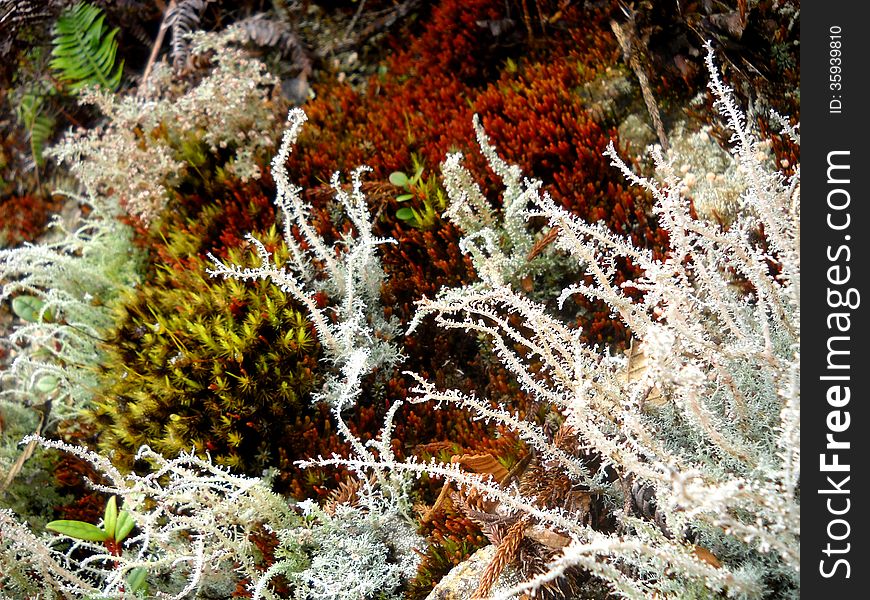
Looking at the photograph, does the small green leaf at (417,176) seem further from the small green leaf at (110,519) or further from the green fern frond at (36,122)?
the green fern frond at (36,122)

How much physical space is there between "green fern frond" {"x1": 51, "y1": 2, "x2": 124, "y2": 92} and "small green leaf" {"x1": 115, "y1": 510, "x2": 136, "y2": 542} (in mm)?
3243

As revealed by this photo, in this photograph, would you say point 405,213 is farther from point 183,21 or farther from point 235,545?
point 183,21

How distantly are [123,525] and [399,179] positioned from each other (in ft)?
7.27

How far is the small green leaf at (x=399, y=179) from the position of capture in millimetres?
3805

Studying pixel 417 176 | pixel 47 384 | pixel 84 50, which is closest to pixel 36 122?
pixel 84 50

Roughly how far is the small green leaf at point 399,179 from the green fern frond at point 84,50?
2.51m

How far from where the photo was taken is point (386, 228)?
3881 millimetres

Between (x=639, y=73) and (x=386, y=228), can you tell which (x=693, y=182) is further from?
(x=386, y=228)

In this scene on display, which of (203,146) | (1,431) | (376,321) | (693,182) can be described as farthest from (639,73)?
(1,431)

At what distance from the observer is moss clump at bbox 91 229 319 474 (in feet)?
10.9

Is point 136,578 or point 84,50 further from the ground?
point 84,50

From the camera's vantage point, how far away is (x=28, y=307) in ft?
14.2
